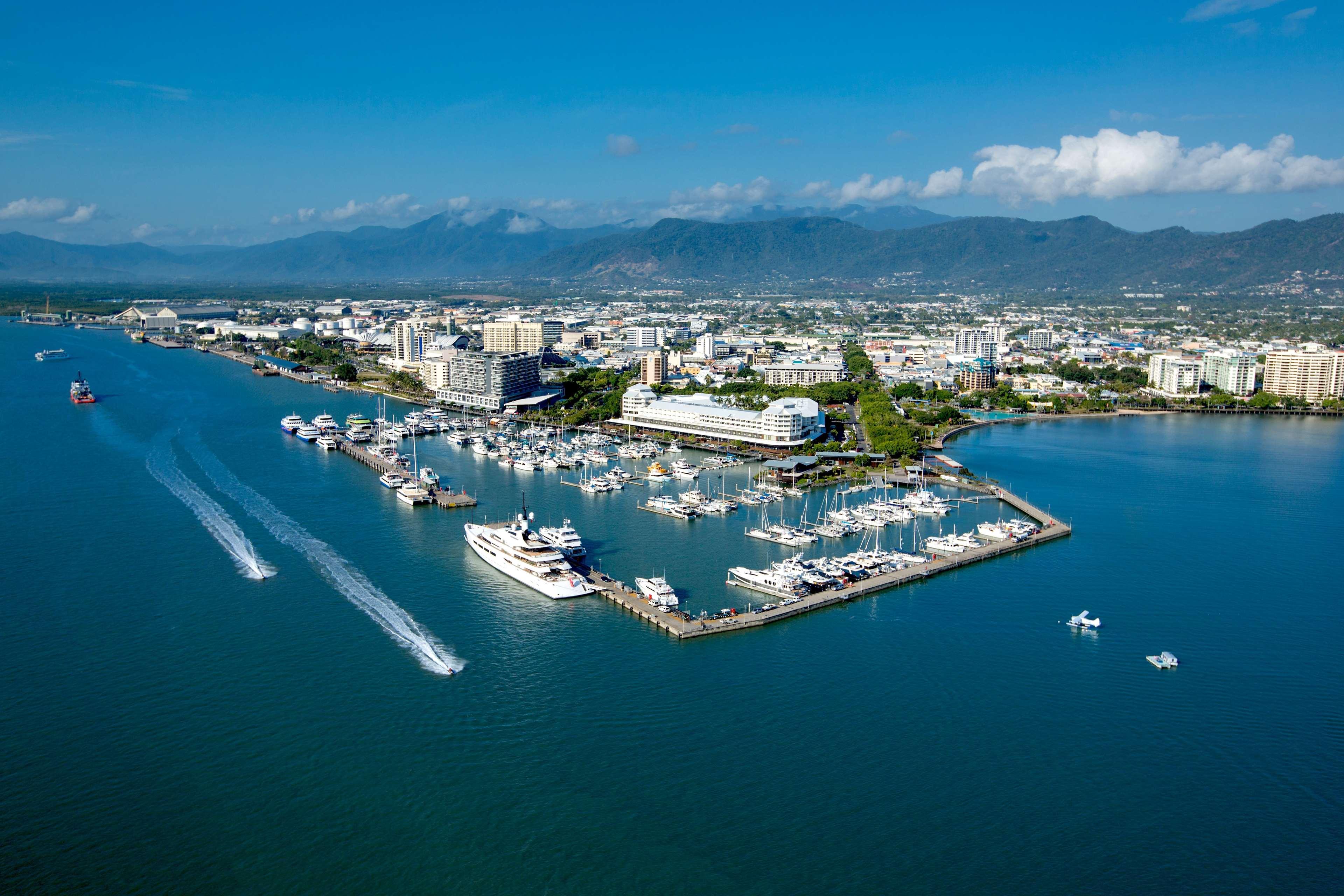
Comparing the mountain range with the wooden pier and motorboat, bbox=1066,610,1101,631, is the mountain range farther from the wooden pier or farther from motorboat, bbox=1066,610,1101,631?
motorboat, bbox=1066,610,1101,631

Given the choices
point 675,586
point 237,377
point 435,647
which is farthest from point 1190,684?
point 237,377

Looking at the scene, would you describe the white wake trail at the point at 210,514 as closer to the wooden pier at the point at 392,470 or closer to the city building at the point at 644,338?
the wooden pier at the point at 392,470

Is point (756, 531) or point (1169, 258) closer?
point (756, 531)

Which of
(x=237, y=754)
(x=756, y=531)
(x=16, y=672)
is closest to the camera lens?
(x=237, y=754)

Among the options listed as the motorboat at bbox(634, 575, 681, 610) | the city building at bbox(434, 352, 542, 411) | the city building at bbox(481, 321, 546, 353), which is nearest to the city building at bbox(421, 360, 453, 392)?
the city building at bbox(434, 352, 542, 411)

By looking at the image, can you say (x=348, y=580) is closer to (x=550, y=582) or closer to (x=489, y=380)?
(x=550, y=582)

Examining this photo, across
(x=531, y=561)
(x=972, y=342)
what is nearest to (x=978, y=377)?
(x=972, y=342)

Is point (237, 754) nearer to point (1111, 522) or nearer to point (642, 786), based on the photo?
point (642, 786)

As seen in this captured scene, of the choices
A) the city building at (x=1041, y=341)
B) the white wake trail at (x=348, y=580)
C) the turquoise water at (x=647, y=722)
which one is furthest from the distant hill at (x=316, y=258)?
the turquoise water at (x=647, y=722)
